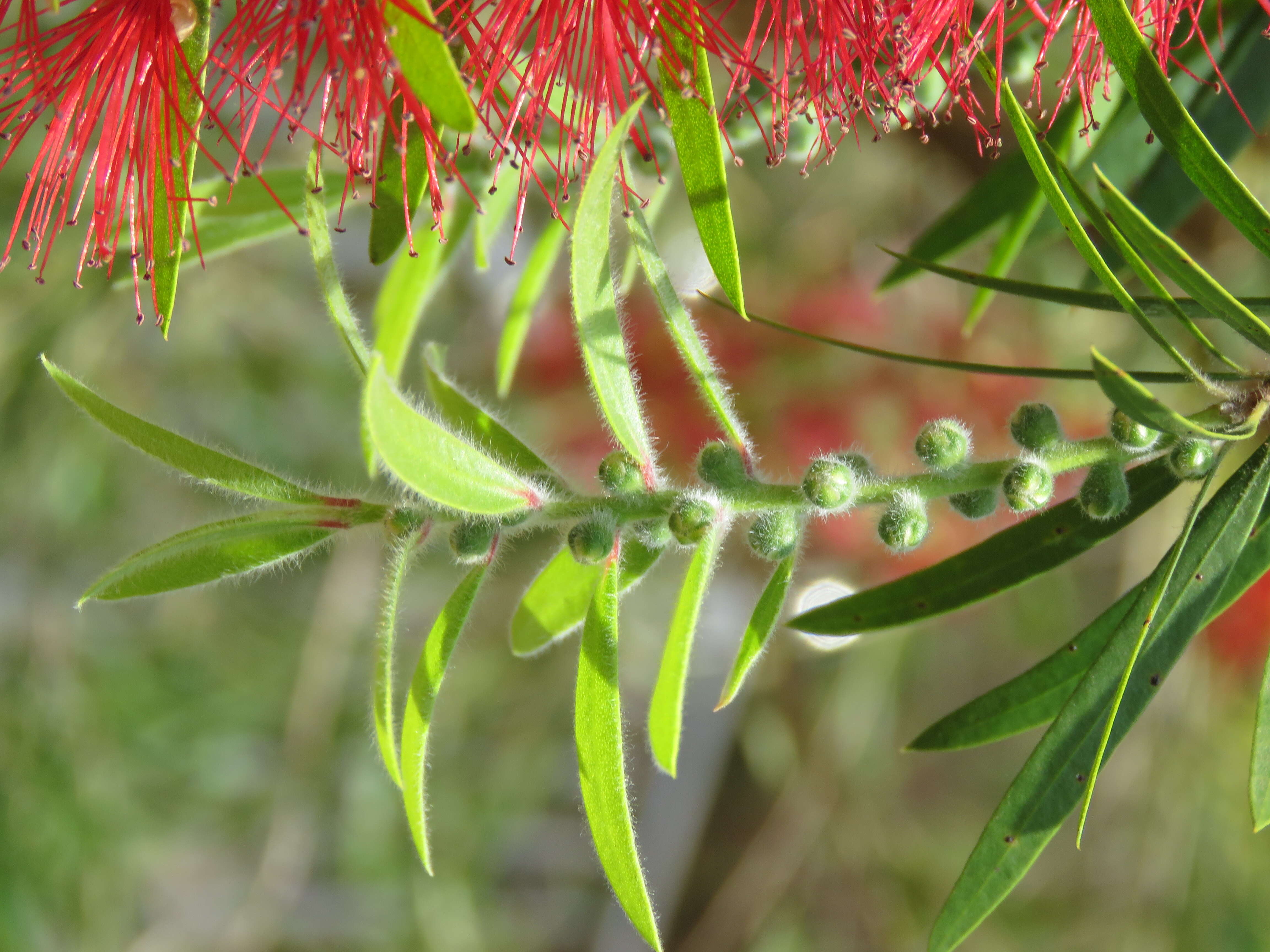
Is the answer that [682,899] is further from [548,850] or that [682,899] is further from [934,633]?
[934,633]

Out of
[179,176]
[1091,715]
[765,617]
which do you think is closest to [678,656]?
[765,617]

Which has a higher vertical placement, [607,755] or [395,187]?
[395,187]

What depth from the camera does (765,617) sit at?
0.34 metres

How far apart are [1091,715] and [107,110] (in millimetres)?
451

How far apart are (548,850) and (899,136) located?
156cm

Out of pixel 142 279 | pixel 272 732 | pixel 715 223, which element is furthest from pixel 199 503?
pixel 715 223

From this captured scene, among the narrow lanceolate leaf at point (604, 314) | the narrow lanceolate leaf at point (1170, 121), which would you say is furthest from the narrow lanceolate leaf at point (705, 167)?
the narrow lanceolate leaf at point (1170, 121)

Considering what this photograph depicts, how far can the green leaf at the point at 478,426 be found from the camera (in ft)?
1.14

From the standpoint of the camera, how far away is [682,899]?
5.74 feet

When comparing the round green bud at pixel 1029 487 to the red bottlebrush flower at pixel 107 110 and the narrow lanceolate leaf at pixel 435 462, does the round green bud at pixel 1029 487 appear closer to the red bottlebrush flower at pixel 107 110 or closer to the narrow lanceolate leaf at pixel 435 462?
the narrow lanceolate leaf at pixel 435 462

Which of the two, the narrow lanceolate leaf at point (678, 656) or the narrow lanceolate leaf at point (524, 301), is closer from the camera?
the narrow lanceolate leaf at point (678, 656)

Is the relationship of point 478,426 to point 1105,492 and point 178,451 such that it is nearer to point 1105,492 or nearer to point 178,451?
point 178,451

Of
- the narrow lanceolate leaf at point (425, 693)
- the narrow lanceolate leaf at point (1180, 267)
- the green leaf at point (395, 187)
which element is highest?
the narrow lanceolate leaf at point (1180, 267)

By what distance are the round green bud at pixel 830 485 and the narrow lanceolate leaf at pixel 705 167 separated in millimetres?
59
